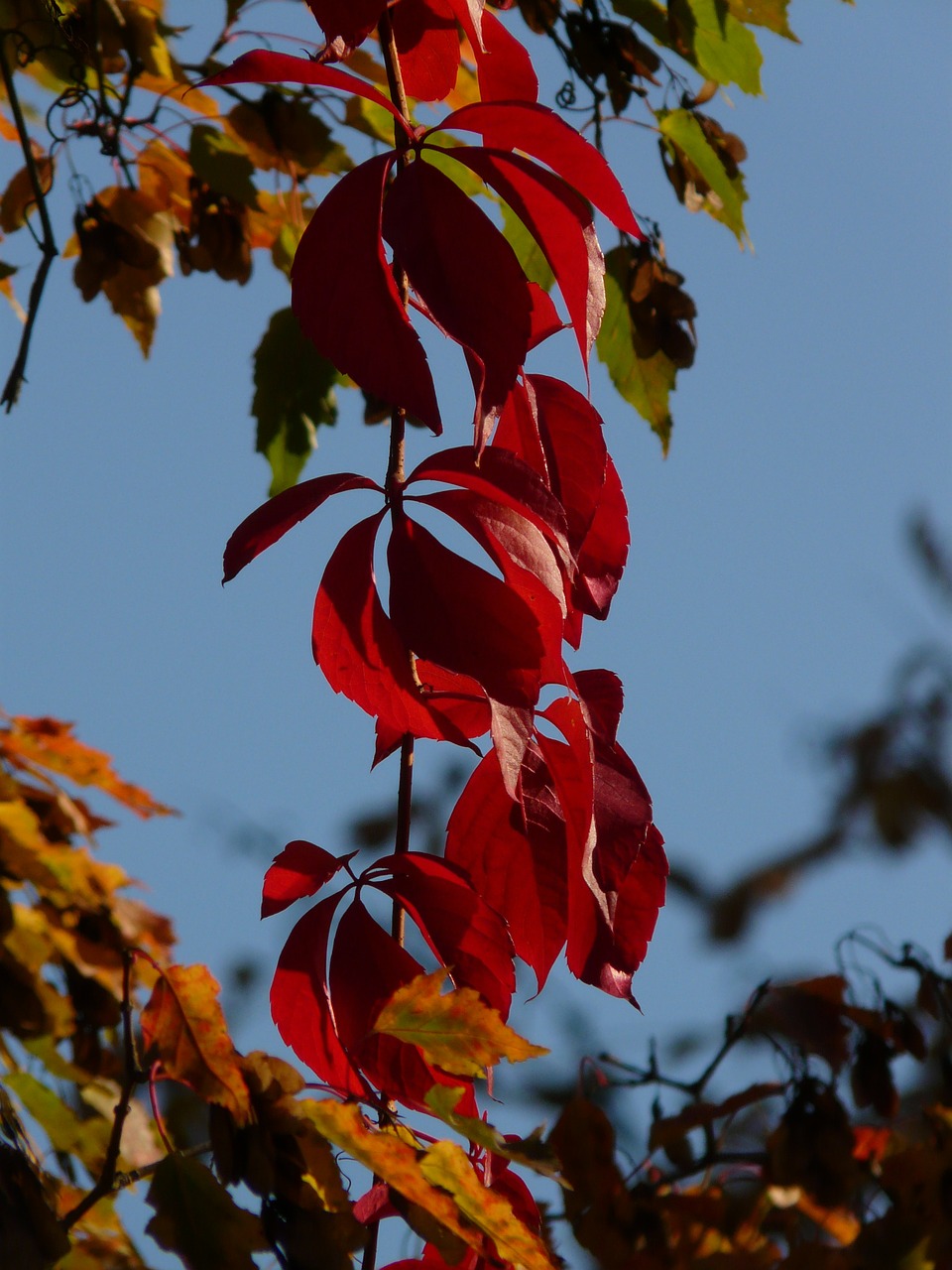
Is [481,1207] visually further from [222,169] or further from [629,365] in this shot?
[222,169]

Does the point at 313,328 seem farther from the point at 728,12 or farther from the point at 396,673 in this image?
the point at 728,12

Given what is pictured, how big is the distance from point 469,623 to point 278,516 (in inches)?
2.8

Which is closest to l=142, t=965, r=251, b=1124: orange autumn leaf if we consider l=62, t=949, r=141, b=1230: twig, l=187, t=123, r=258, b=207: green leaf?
l=62, t=949, r=141, b=1230: twig

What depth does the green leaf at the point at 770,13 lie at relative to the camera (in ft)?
2.50

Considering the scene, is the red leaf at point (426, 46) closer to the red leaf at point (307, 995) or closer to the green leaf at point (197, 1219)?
the red leaf at point (307, 995)

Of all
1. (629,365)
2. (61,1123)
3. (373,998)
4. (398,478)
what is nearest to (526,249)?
(629,365)

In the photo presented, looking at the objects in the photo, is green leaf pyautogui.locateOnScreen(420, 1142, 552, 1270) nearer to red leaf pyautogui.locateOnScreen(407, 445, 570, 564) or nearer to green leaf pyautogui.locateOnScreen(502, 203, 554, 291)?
red leaf pyautogui.locateOnScreen(407, 445, 570, 564)

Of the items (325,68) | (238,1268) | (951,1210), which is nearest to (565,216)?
(325,68)

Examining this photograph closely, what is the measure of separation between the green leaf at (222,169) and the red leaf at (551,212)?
499 mm

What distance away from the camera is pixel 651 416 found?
0.84 metres

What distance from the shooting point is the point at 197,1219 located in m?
0.52

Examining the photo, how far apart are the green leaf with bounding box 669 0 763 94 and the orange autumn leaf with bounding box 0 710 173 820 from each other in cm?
88

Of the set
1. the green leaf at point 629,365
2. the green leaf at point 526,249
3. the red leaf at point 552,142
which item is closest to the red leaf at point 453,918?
the red leaf at point 552,142

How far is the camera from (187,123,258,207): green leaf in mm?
892
